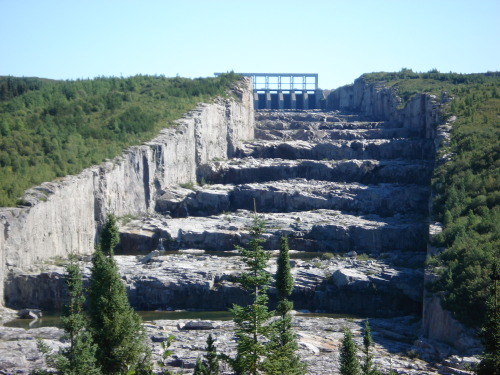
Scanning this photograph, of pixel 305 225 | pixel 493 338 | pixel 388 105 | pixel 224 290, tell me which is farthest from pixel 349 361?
pixel 388 105

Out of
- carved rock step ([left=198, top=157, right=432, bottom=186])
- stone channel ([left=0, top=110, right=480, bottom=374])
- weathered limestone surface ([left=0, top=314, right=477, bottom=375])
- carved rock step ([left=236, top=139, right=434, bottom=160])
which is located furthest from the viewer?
carved rock step ([left=236, top=139, right=434, bottom=160])

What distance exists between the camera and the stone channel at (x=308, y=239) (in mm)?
32281

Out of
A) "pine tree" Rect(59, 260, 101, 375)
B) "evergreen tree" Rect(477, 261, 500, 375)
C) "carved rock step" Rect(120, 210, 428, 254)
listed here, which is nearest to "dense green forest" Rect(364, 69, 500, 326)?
"evergreen tree" Rect(477, 261, 500, 375)

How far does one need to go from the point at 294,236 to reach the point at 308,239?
34.0 inches

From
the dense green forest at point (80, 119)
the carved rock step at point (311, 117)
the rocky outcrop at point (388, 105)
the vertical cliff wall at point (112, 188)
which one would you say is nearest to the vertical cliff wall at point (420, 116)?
the rocky outcrop at point (388, 105)

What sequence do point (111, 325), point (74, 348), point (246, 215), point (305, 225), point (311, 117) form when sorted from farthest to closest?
point (311, 117) < point (246, 215) < point (305, 225) < point (111, 325) < point (74, 348)

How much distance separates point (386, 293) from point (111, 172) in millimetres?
18760

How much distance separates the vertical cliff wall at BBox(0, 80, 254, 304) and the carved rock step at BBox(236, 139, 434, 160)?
3474 mm

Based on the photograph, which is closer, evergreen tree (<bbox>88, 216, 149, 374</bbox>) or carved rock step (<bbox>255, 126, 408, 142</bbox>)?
evergreen tree (<bbox>88, 216, 149, 374</bbox>)

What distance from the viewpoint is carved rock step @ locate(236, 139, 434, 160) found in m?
64.6

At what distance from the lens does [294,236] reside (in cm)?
4794

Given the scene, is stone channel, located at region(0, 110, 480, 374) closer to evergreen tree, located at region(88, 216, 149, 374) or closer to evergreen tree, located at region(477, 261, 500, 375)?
evergreen tree, located at region(88, 216, 149, 374)

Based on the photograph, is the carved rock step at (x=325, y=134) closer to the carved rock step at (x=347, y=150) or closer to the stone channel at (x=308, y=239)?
the stone channel at (x=308, y=239)

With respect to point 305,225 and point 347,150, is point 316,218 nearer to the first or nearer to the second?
point 305,225
